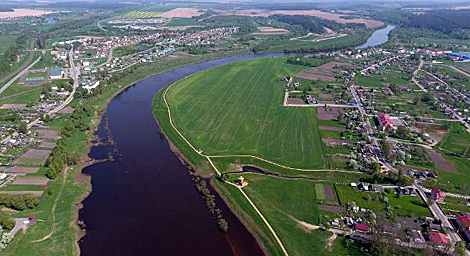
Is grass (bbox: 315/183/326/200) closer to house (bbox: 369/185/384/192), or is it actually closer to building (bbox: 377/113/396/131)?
house (bbox: 369/185/384/192)

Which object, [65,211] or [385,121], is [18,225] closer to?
[65,211]

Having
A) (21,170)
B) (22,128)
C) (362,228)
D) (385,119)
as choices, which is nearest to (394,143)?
(385,119)

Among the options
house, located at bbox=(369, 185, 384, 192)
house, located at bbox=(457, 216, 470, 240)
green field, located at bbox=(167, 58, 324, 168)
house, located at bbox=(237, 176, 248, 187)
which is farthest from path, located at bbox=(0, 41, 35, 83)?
house, located at bbox=(457, 216, 470, 240)

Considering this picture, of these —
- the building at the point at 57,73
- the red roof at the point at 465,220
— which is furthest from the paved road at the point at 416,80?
the building at the point at 57,73

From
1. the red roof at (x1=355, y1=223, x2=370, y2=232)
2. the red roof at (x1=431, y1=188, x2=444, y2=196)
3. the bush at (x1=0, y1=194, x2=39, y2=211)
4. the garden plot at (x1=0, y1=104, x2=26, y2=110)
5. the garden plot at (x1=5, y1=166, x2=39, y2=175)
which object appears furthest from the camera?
the garden plot at (x1=0, y1=104, x2=26, y2=110)

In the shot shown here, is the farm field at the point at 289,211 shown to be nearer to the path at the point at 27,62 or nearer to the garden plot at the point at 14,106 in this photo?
the garden plot at the point at 14,106

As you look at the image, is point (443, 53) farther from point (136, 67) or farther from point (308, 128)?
point (136, 67)

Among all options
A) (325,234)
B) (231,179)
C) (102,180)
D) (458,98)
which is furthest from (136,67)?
(458,98)
